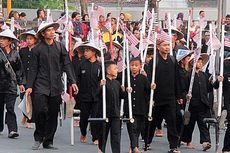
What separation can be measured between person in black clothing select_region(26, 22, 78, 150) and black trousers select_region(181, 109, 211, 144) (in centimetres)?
233

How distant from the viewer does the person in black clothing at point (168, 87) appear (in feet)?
38.0

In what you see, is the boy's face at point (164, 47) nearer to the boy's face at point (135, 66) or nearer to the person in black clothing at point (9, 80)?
the boy's face at point (135, 66)

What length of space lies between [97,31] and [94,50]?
0.64m

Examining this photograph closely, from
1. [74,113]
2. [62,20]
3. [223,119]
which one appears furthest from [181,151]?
[62,20]

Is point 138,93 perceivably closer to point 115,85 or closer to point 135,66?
point 135,66

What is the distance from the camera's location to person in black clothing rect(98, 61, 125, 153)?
1074 cm

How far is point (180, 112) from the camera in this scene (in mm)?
12219

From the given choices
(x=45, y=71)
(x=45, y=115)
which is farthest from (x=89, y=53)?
(x=45, y=115)

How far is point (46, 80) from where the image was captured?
37.0 feet

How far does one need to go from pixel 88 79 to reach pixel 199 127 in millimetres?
2148

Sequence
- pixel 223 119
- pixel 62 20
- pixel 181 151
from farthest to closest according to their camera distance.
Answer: pixel 62 20 < pixel 181 151 < pixel 223 119

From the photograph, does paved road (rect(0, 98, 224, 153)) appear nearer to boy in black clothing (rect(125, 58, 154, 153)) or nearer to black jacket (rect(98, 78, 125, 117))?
boy in black clothing (rect(125, 58, 154, 153))

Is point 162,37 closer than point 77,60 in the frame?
Yes

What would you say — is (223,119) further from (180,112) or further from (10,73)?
(10,73)
